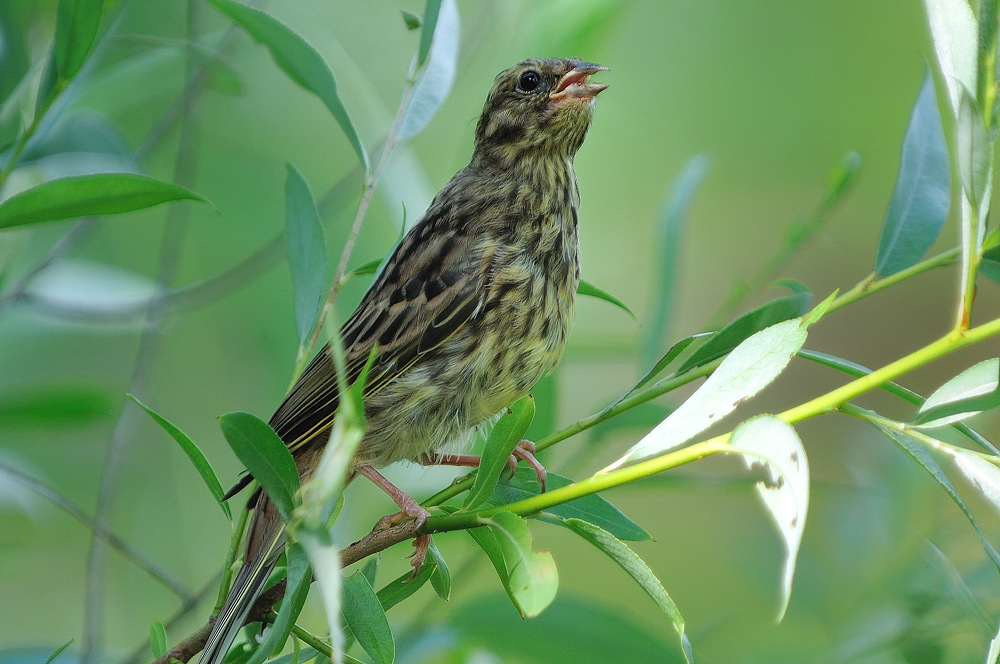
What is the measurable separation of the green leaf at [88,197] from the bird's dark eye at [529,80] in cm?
131

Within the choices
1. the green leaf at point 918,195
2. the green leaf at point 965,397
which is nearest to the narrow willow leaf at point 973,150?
the green leaf at point 965,397

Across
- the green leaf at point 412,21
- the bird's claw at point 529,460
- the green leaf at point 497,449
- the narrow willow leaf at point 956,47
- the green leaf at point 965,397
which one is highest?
the green leaf at point 412,21

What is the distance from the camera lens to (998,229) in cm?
99

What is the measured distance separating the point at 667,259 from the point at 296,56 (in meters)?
0.83

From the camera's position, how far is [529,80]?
2.37m

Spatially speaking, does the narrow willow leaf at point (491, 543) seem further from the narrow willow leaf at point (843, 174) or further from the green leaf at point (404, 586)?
the narrow willow leaf at point (843, 174)

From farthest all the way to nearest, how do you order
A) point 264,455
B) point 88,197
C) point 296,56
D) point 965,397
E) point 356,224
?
1. point 296,56
2. point 356,224
3. point 88,197
4. point 264,455
5. point 965,397

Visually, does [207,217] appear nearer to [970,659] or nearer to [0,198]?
[0,198]

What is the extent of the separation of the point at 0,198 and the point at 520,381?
3.23 ft

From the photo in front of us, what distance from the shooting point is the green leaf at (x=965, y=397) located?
917 mm

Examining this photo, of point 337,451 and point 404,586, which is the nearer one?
point 337,451

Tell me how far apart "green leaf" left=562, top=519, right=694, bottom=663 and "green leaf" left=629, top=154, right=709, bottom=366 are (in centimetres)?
93

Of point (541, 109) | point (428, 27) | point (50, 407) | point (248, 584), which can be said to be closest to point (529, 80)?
point (541, 109)

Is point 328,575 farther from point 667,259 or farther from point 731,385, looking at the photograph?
point 667,259
